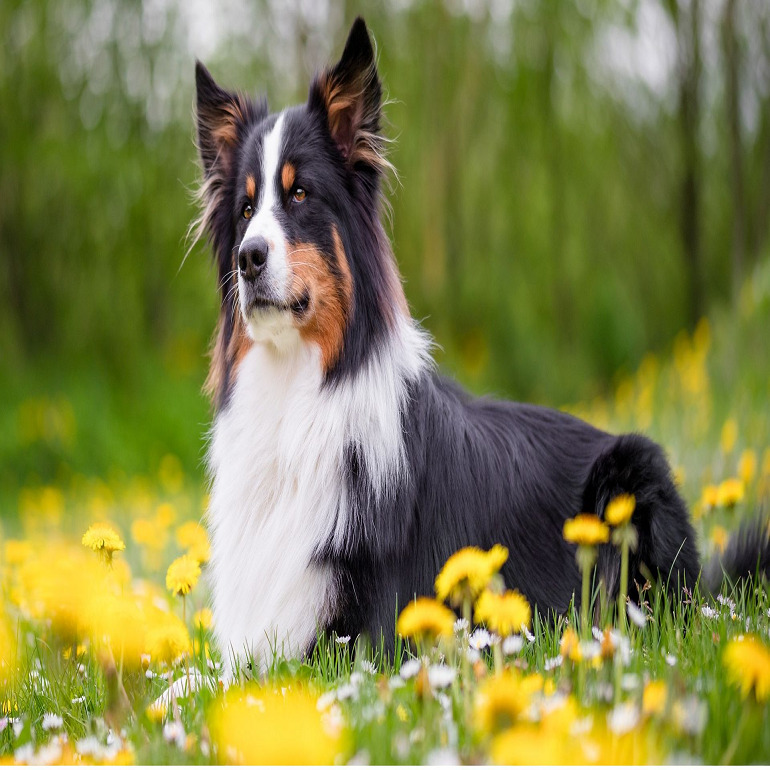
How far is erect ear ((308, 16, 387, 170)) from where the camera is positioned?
3.36m

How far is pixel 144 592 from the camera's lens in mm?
4012

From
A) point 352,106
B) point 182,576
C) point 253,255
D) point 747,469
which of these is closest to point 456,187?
point 747,469

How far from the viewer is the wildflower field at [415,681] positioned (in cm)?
175

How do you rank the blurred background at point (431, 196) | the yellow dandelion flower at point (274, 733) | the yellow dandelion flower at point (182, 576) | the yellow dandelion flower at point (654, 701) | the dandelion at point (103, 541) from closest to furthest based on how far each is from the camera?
the yellow dandelion flower at point (274, 733), the yellow dandelion flower at point (654, 701), the dandelion at point (103, 541), the yellow dandelion flower at point (182, 576), the blurred background at point (431, 196)

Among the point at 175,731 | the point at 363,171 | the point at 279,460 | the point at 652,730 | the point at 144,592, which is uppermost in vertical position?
the point at 363,171

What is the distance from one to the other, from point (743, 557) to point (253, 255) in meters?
2.41

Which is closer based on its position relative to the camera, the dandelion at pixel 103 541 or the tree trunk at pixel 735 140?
the dandelion at pixel 103 541

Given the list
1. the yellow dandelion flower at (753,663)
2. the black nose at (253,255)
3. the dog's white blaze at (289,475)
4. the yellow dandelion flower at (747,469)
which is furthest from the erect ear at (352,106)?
the yellow dandelion flower at (747,469)

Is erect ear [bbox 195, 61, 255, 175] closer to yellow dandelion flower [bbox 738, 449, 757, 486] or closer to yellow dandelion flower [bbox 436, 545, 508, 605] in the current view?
yellow dandelion flower [bbox 436, 545, 508, 605]

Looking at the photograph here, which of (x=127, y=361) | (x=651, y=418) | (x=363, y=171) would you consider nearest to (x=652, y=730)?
(x=363, y=171)

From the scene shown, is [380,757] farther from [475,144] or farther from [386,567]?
[475,144]

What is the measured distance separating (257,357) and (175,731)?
1.65 m

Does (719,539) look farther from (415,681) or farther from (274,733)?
(274,733)

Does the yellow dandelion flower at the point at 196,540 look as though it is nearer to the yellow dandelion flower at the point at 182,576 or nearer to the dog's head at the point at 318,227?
the yellow dandelion flower at the point at 182,576
